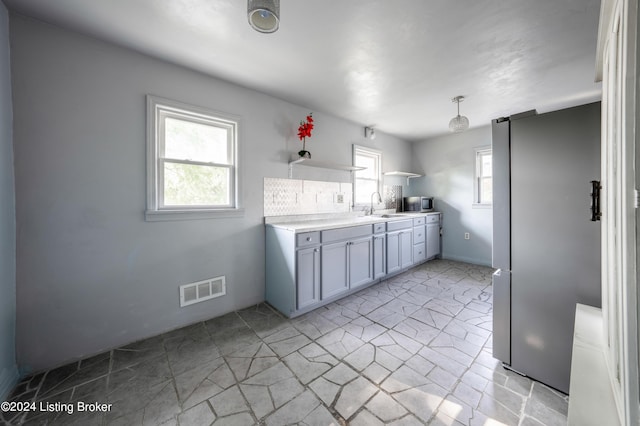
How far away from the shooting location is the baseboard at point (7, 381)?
1.53 m

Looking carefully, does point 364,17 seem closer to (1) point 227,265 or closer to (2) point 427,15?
(2) point 427,15

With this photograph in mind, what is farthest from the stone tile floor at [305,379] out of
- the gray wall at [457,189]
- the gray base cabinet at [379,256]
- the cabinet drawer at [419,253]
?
the gray wall at [457,189]

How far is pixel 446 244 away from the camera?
195 inches

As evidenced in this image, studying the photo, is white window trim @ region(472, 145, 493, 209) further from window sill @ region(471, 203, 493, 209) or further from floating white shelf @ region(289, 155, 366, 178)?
floating white shelf @ region(289, 155, 366, 178)

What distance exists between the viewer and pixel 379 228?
3.53 metres

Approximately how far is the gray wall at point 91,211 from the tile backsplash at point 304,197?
756mm

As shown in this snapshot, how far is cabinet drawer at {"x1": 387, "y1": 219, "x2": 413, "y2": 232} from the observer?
3729 mm

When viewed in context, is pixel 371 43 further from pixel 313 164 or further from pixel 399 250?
pixel 399 250

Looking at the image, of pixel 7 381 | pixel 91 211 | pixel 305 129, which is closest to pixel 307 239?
pixel 305 129

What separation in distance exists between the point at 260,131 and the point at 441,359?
2970mm

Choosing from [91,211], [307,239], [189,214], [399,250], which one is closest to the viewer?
[91,211]

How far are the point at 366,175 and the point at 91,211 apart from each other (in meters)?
3.88

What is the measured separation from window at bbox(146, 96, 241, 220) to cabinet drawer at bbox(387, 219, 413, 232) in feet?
7.60

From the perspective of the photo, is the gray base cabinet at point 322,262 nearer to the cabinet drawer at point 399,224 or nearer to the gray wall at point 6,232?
the cabinet drawer at point 399,224
